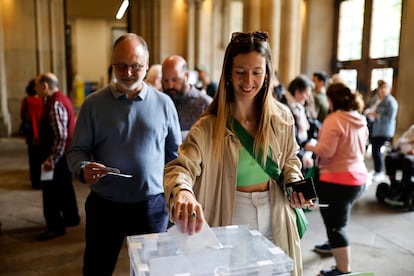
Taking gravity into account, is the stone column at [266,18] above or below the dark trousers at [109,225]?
above

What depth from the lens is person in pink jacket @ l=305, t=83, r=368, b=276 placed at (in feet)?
10.9

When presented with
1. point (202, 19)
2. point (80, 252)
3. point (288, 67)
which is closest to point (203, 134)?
point (80, 252)

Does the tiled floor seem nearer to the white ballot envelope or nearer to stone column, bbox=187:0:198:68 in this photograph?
the white ballot envelope

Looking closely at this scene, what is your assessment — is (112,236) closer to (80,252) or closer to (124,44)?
(124,44)

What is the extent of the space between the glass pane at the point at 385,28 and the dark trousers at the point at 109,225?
1.59 m

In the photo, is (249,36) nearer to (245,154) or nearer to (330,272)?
(245,154)

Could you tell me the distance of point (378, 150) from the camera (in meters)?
6.29

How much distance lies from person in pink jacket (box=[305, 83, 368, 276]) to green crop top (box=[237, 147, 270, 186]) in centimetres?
184

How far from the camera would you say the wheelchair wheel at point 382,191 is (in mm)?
5805

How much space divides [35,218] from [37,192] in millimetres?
1283

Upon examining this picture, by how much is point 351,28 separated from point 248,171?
4.98 ft

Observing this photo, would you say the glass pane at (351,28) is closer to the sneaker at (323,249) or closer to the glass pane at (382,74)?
the glass pane at (382,74)

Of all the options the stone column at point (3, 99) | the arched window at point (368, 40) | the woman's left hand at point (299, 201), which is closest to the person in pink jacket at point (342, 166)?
the arched window at point (368, 40)

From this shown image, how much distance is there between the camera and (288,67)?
310 inches
